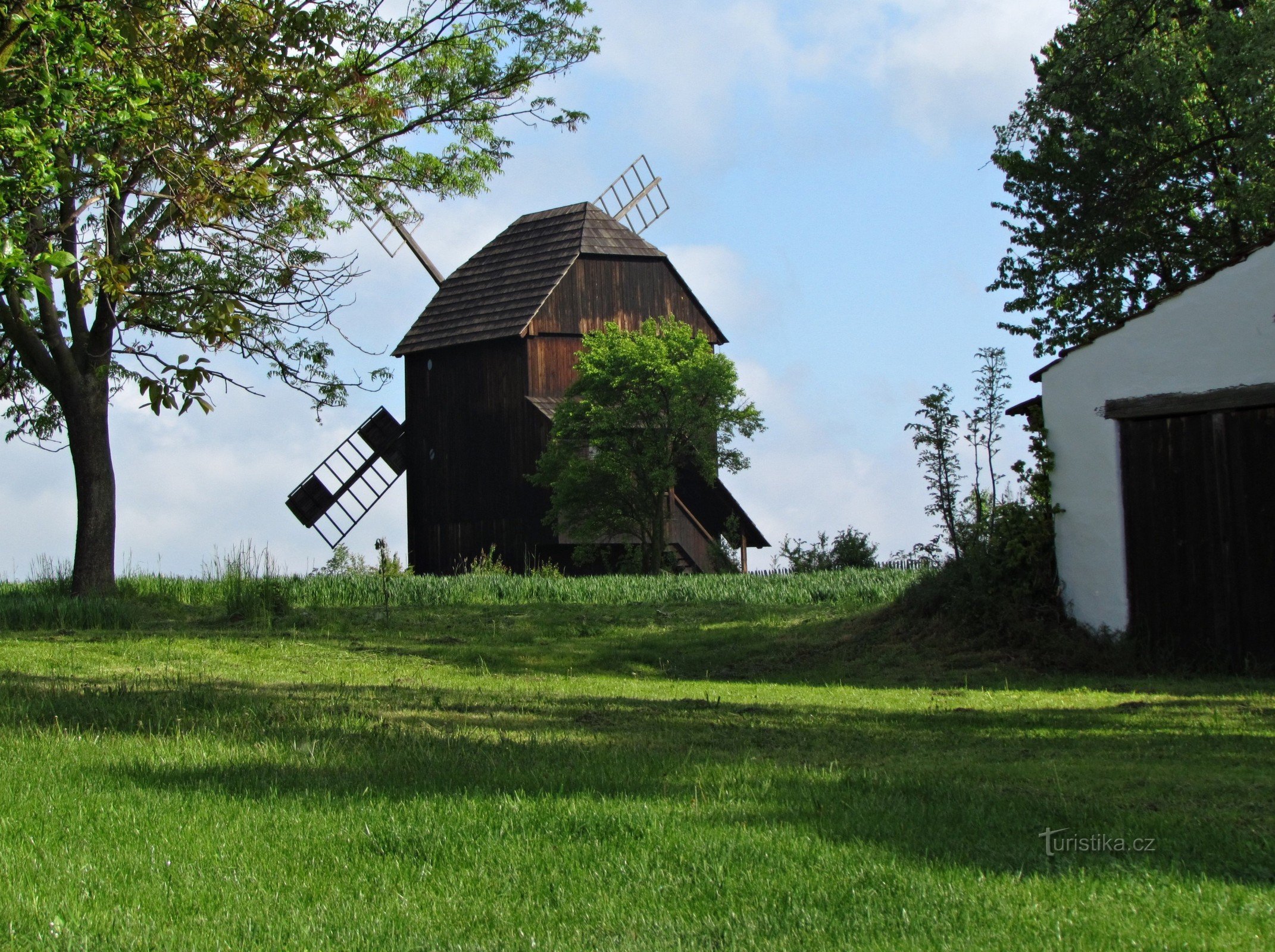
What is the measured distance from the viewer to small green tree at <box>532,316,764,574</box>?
34.9m

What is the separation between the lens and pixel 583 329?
39344 mm

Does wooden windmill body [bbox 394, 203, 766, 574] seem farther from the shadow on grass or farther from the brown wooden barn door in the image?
the shadow on grass

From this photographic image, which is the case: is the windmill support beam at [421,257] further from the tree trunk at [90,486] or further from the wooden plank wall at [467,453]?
the tree trunk at [90,486]

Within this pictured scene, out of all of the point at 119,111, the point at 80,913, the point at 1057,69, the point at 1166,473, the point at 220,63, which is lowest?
the point at 80,913

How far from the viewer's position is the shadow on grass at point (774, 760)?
19.3 ft

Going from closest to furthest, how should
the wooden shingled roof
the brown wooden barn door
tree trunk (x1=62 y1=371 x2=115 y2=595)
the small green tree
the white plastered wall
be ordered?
the brown wooden barn door → the white plastered wall → tree trunk (x1=62 y1=371 x2=115 y2=595) → the small green tree → the wooden shingled roof

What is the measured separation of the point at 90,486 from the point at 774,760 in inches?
701

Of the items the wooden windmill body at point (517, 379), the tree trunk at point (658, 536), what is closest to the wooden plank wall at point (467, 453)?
the wooden windmill body at point (517, 379)

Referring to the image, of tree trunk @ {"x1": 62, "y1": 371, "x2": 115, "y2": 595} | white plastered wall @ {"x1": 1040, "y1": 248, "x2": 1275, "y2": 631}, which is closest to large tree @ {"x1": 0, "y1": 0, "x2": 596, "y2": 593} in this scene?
tree trunk @ {"x1": 62, "y1": 371, "x2": 115, "y2": 595}

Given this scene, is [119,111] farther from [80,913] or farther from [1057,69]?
[1057,69]

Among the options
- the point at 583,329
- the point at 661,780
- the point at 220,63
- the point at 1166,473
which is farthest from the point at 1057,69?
the point at 583,329

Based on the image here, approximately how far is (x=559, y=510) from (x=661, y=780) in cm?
2906

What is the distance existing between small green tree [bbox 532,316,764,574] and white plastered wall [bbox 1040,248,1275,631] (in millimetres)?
19384

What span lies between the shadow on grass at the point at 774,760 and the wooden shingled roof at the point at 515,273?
93.9ft
